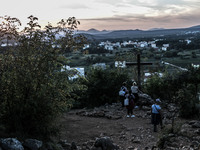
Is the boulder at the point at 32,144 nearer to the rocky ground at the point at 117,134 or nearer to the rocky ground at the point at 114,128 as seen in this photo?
the rocky ground at the point at 117,134

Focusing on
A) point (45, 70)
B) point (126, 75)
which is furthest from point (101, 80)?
point (45, 70)

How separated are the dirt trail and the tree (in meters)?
0.99

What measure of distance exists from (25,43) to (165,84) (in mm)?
9021

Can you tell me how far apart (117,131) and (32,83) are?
154 inches

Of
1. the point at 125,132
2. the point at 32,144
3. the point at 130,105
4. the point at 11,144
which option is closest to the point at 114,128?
the point at 125,132

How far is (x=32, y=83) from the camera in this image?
5.77m

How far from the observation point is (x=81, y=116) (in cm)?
1116

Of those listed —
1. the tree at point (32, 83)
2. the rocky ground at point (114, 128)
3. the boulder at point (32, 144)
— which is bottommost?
the rocky ground at point (114, 128)

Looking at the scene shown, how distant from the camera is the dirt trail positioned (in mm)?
7477

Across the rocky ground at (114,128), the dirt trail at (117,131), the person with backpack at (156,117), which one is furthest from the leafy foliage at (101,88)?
the person with backpack at (156,117)

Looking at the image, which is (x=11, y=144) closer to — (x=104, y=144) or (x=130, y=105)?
(x=104, y=144)

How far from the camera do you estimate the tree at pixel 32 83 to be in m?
5.79

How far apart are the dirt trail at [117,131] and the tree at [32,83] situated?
0.99m

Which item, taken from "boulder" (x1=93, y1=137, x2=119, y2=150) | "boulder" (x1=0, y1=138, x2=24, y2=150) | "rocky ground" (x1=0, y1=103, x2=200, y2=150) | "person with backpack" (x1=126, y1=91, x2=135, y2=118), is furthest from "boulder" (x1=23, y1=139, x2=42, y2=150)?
"person with backpack" (x1=126, y1=91, x2=135, y2=118)
